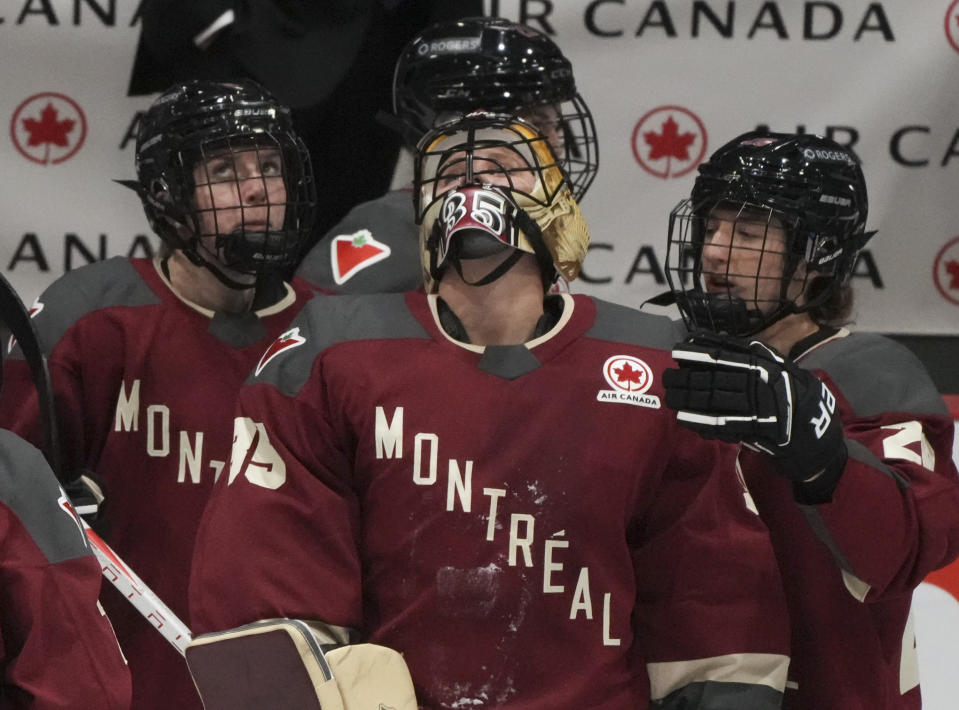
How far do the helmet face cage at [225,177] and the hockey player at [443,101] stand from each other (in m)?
0.38

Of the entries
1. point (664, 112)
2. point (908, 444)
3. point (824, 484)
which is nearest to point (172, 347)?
point (824, 484)

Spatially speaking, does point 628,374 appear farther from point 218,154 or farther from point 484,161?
point 218,154

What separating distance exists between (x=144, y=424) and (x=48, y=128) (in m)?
1.63

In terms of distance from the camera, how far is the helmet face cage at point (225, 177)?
306 centimetres

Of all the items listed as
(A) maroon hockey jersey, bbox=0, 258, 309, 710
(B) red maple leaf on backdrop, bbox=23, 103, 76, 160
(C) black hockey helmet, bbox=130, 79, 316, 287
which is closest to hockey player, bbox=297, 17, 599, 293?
(C) black hockey helmet, bbox=130, 79, 316, 287

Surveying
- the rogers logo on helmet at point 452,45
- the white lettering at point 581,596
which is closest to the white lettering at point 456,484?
the white lettering at point 581,596

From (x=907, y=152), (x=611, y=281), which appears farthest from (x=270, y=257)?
(x=907, y=152)

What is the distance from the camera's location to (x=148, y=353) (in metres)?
3.04

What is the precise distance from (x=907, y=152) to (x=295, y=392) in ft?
7.01

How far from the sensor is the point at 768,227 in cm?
284

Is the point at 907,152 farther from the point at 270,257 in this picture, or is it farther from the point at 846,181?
the point at 270,257

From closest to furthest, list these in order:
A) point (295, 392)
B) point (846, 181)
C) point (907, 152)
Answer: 1. point (295, 392)
2. point (846, 181)
3. point (907, 152)

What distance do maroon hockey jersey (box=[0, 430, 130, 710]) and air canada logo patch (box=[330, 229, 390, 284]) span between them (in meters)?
1.35

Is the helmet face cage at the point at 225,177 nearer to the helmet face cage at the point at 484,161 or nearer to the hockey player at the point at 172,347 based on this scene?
the hockey player at the point at 172,347
